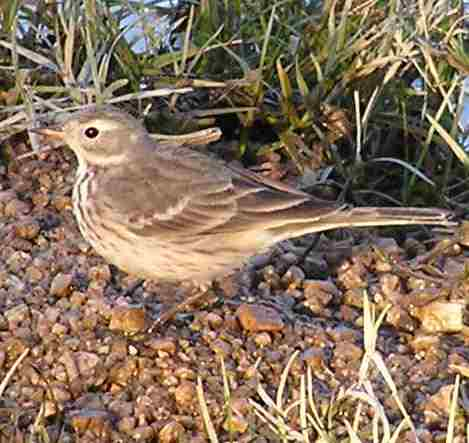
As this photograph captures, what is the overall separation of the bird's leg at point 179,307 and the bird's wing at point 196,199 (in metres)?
0.25

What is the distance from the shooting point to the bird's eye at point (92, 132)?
5.41 meters

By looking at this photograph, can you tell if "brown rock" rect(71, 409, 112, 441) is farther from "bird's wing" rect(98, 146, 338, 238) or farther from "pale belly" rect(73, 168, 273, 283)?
"bird's wing" rect(98, 146, 338, 238)

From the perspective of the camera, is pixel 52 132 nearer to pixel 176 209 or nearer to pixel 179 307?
pixel 176 209

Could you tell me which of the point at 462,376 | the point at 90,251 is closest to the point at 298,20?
the point at 90,251

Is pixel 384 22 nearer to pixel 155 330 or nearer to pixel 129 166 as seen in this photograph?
pixel 129 166

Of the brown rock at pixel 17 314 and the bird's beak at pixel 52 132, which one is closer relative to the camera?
the brown rock at pixel 17 314

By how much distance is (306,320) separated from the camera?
5180 mm

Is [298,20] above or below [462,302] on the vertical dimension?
above

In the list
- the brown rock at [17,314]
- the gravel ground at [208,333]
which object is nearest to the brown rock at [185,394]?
the gravel ground at [208,333]

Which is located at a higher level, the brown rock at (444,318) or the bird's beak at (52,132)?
the bird's beak at (52,132)

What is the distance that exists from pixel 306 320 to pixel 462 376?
63 centimetres

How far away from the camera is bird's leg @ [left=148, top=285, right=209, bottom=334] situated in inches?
200

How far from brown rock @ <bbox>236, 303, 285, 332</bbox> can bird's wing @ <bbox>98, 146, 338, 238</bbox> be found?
0.30m

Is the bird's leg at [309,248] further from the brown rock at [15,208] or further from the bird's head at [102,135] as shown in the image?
the brown rock at [15,208]
